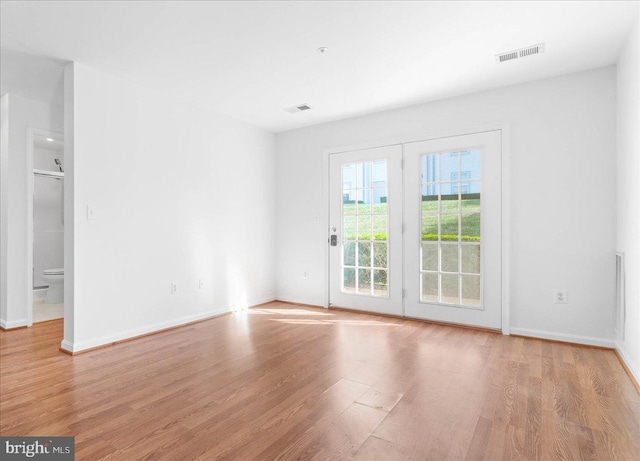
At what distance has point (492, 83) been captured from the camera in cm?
352

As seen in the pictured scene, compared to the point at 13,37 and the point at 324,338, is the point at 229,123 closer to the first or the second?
the point at 13,37

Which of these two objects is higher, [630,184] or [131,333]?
[630,184]

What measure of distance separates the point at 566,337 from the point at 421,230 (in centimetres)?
170

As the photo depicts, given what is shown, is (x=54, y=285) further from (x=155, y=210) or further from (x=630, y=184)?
(x=630, y=184)

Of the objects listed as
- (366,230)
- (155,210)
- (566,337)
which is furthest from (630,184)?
Answer: (155,210)

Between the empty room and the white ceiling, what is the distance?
22 mm

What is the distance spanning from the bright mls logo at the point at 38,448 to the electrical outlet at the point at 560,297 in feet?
12.5

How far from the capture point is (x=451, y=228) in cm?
390

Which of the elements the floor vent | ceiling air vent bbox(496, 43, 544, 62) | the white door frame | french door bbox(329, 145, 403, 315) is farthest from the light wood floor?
ceiling air vent bbox(496, 43, 544, 62)

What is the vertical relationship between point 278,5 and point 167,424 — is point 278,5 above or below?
above

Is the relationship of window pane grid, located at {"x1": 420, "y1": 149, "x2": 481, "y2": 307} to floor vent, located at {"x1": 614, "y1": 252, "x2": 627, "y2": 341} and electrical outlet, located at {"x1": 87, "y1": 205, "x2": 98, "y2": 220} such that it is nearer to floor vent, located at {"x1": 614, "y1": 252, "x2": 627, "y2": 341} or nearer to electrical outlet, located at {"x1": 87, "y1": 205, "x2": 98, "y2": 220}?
floor vent, located at {"x1": 614, "y1": 252, "x2": 627, "y2": 341}

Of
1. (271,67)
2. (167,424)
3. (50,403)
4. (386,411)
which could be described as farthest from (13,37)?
(386,411)

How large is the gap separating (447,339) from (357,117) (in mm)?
2890

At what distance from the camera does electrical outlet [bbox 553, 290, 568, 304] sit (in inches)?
130
